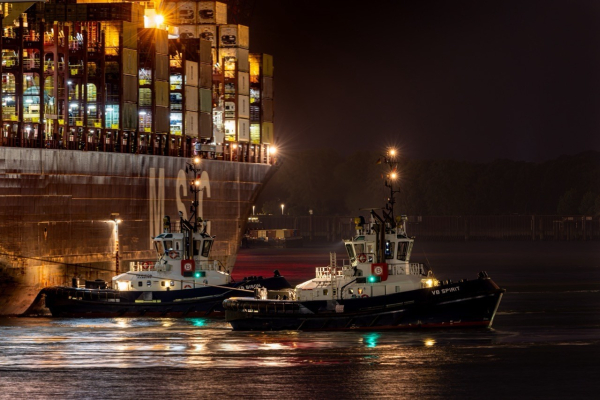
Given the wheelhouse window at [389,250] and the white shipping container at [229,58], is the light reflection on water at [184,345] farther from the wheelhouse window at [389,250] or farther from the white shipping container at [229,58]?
the white shipping container at [229,58]

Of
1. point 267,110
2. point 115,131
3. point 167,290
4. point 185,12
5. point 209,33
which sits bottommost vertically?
point 167,290

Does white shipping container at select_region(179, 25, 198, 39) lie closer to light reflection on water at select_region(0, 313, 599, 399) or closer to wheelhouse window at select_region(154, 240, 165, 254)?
wheelhouse window at select_region(154, 240, 165, 254)

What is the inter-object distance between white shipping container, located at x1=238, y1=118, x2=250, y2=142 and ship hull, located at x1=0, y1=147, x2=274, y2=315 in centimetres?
311

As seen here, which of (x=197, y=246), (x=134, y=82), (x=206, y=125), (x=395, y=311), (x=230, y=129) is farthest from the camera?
(x=230, y=129)

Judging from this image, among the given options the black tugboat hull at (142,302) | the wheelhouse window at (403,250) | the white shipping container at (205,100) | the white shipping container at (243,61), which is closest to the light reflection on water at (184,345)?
the black tugboat hull at (142,302)

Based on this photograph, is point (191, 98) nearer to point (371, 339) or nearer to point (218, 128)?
point (218, 128)

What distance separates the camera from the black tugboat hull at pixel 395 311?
5478cm

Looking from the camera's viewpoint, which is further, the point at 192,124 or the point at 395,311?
the point at 192,124

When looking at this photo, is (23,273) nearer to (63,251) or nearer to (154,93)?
(63,251)

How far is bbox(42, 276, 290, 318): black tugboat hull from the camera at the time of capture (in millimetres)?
63875

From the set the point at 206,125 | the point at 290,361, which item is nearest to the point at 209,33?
the point at 206,125

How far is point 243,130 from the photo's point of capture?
9838 centimetres

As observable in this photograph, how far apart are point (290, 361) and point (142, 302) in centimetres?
1918

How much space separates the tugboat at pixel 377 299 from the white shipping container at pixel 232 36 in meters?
44.4
